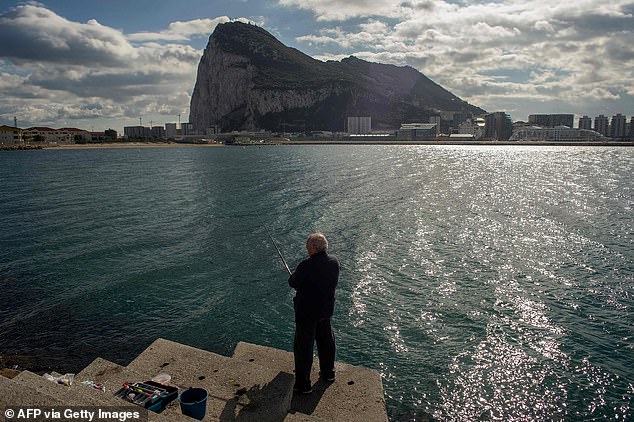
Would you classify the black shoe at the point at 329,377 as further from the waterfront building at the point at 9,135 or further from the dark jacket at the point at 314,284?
the waterfront building at the point at 9,135

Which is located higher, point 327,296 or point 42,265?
point 327,296

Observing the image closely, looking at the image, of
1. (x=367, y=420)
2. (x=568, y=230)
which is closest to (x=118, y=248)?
(x=367, y=420)

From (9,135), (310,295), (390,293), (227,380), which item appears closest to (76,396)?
(227,380)

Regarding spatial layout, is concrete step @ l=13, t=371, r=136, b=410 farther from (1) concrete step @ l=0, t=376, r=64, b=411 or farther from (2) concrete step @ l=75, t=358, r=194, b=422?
(2) concrete step @ l=75, t=358, r=194, b=422

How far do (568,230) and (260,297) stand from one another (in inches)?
720

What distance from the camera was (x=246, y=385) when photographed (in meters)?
6.56

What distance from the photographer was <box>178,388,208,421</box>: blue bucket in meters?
5.70

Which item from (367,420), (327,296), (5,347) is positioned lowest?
(5,347)

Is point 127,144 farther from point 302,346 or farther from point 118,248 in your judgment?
point 302,346

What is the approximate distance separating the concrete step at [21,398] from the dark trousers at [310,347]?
3425 millimetres

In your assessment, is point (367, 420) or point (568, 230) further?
point (568, 230)

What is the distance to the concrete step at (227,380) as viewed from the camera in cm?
594

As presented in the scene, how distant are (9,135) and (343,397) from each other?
218261 millimetres

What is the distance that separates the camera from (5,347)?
1109cm
